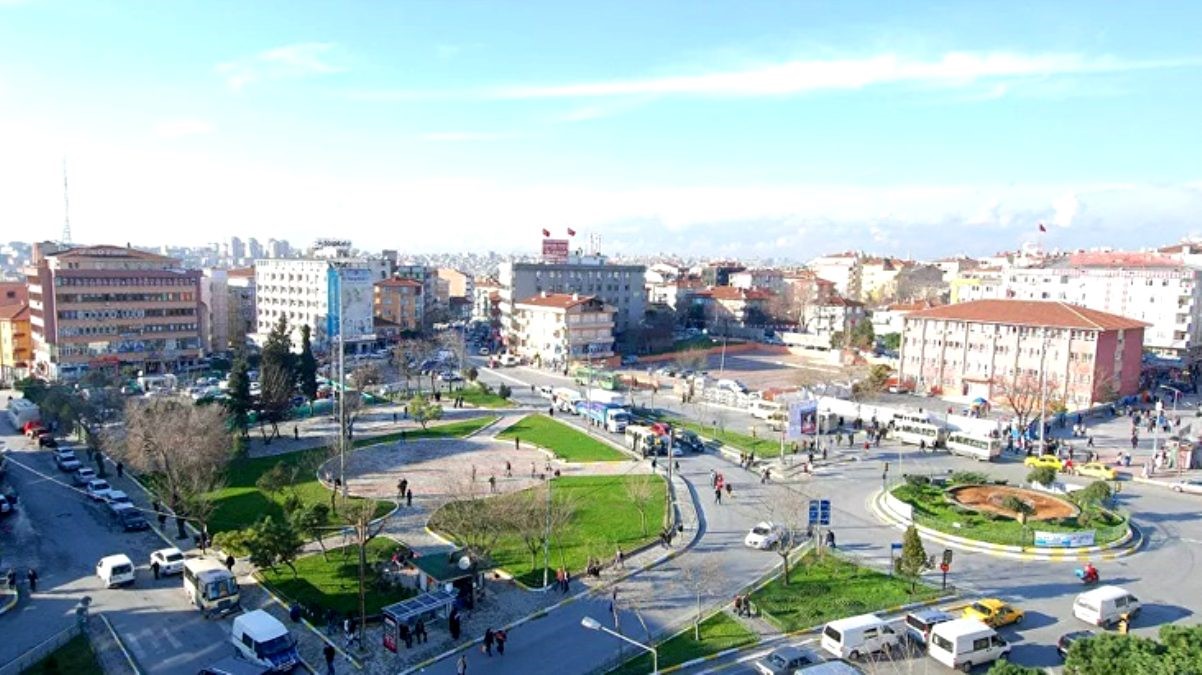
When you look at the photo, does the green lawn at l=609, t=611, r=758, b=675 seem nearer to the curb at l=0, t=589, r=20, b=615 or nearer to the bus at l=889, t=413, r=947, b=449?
the curb at l=0, t=589, r=20, b=615

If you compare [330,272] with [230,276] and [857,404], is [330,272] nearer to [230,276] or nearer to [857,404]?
[857,404]

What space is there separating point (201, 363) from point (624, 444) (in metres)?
48.5

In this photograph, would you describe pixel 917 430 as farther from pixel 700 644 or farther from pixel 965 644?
pixel 700 644

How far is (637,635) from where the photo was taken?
2148cm

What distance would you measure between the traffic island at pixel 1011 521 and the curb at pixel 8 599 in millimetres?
29509

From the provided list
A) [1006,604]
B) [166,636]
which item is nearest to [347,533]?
[166,636]

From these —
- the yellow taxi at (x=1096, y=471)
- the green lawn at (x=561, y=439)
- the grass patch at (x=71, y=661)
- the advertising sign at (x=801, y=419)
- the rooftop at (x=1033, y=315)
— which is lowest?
the grass patch at (x=71, y=661)

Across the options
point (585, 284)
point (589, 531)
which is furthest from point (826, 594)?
point (585, 284)

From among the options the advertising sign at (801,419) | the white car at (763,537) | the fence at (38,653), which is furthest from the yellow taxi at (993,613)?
the fence at (38,653)

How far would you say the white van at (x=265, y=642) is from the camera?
19625 mm

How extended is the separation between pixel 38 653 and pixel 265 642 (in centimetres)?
610

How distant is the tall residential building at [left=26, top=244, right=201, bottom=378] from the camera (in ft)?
215

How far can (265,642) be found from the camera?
1959 centimetres

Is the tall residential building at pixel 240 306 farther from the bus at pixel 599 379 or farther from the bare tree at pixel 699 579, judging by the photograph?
the bare tree at pixel 699 579
